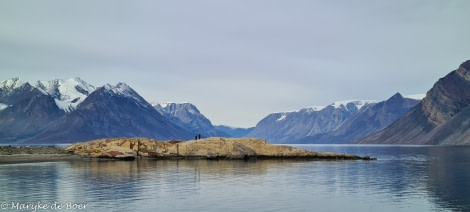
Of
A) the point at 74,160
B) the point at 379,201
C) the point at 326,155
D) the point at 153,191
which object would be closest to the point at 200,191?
the point at 153,191

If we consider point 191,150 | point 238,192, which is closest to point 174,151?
point 191,150

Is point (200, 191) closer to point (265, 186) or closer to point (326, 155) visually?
point (265, 186)

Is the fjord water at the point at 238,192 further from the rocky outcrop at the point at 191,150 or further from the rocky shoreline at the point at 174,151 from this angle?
the rocky outcrop at the point at 191,150

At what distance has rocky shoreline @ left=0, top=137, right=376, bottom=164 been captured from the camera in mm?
117312

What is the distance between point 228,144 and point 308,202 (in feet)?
255

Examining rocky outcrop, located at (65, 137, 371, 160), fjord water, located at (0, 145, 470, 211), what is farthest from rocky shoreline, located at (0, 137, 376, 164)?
fjord water, located at (0, 145, 470, 211)

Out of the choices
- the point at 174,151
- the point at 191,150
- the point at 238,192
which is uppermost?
the point at 191,150

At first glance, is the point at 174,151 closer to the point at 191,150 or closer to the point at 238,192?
the point at 191,150

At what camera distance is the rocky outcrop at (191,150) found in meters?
120

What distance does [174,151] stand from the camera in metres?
124

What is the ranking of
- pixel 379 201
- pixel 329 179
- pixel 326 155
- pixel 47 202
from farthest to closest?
pixel 326 155
pixel 329 179
pixel 379 201
pixel 47 202

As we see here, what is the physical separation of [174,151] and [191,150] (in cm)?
461

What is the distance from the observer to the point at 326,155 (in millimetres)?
131375

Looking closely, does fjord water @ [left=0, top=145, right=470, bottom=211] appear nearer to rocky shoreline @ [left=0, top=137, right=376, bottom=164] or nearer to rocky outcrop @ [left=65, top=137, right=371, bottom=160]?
rocky shoreline @ [left=0, top=137, right=376, bottom=164]
